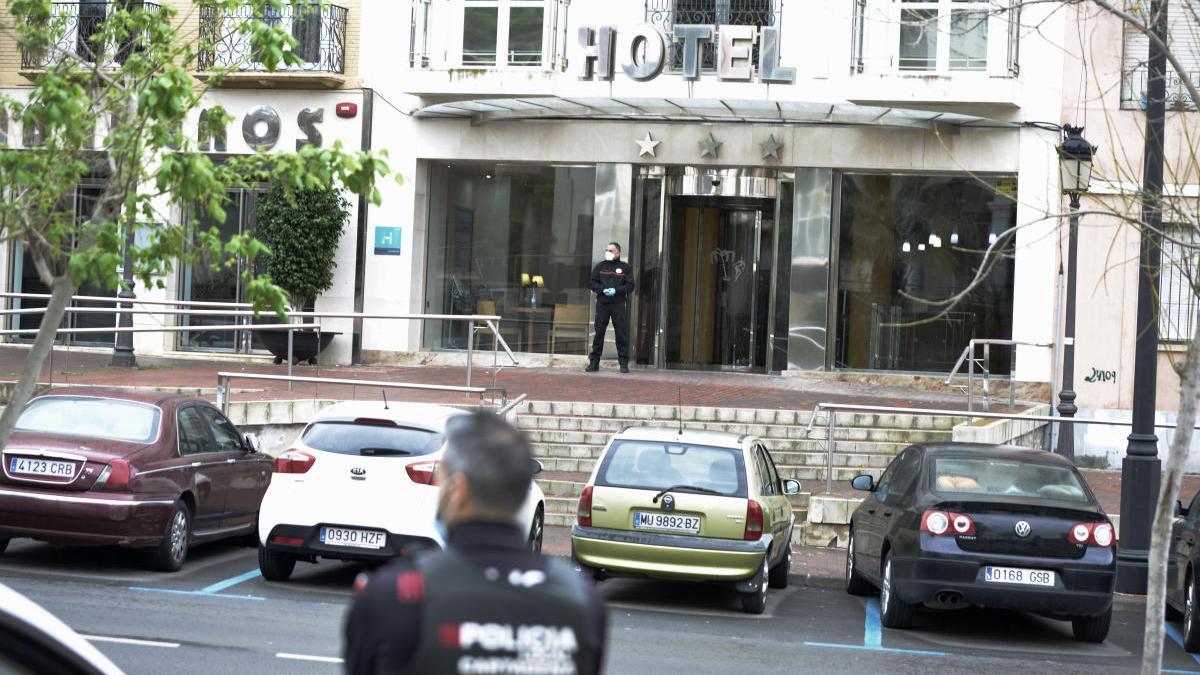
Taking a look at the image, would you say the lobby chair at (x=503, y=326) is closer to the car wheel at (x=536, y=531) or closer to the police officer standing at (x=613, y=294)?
the police officer standing at (x=613, y=294)

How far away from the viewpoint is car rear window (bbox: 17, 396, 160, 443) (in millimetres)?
12258

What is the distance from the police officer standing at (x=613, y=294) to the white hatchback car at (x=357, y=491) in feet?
38.6

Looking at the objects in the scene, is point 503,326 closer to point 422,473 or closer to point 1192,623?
point 422,473

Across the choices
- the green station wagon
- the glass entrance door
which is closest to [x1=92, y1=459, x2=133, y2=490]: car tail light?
the green station wagon

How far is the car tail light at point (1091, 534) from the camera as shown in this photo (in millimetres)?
10891

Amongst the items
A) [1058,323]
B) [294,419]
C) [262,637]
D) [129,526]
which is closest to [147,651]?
[262,637]

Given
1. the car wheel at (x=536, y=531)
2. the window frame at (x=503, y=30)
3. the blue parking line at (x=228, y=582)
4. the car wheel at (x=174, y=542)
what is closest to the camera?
the blue parking line at (x=228, y=582)

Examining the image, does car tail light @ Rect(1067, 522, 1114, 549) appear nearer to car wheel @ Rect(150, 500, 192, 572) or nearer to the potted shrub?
car wheel @ Rect(150, 500, 192, 572)

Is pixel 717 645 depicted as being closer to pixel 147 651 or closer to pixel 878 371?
pixel 147 651

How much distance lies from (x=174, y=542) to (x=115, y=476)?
3.00ft

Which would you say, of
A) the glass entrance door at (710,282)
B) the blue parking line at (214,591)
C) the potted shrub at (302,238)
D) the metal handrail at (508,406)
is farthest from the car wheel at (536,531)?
the glass entrance door at (710,282)

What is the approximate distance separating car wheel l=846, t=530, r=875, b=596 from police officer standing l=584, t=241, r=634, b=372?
10.6 m

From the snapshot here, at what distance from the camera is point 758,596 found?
39.4 feet

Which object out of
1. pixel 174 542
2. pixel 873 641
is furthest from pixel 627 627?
pixel 174 542
